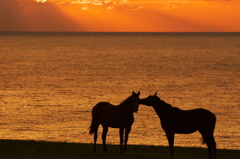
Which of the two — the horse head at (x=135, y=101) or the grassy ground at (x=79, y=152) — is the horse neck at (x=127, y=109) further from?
the grassy ground at (x=79, y=152)

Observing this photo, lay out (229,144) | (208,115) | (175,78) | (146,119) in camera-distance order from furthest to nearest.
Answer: (175,78) → (146,119) → (229,144) → (208,115)

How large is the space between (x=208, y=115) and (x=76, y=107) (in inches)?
1269

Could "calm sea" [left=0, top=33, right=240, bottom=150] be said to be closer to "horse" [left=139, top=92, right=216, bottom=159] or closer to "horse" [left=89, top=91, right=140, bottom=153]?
"horse" [left=89, top=91, right=140, bottom=153]

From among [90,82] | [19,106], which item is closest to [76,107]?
[19,106]

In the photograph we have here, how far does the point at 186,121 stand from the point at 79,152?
4.54 m

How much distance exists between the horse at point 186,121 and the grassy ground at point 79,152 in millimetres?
1547

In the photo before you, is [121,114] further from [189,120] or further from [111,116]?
[189,120]

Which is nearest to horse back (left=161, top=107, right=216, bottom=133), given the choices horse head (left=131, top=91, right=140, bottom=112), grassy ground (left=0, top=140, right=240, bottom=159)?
horse head (left=131, top=91, right=140, bottom=112)

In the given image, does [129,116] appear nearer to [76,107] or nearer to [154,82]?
[76,107]

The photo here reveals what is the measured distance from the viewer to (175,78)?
276ft

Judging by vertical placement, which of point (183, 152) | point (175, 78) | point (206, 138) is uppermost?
point (206, 138)

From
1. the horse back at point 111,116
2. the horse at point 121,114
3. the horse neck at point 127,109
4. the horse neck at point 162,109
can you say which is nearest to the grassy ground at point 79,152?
the horse at point 121,114

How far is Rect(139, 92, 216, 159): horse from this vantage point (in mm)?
18078

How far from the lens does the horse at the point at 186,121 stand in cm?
1808
